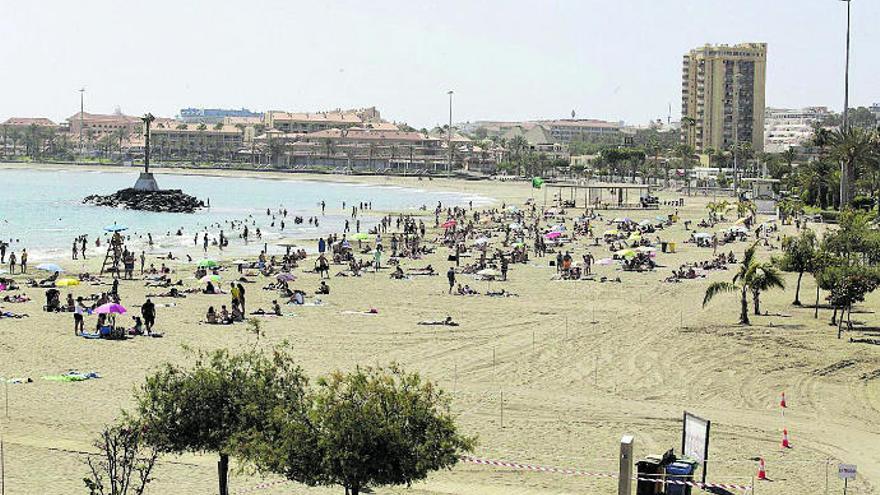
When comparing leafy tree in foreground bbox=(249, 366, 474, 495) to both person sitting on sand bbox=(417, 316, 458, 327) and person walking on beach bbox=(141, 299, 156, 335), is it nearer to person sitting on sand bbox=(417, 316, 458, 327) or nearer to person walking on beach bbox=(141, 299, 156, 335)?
person walking on beach bbox=(141, 299, 156, 335)

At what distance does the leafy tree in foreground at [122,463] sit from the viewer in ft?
38.7

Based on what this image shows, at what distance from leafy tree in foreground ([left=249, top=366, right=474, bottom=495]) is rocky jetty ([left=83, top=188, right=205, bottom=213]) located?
3015 inches

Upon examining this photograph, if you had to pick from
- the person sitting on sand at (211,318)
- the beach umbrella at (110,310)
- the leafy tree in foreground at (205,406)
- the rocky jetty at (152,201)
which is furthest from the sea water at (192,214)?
the leafy tree in foreground at (205,406)

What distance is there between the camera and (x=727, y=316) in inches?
1097

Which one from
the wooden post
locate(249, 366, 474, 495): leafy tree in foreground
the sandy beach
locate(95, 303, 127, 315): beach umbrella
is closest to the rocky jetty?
the sandy beach

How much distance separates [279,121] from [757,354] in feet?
588

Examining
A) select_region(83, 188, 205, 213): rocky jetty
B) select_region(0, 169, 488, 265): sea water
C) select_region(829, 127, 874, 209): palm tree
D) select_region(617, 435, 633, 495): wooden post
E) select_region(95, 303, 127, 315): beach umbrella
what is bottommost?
select_region(0, 169, 488, 265): sea water

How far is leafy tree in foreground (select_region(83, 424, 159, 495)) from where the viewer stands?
11.8 metres

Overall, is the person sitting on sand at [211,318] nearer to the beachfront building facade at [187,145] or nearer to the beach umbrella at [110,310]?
the beach umbrella at [110,310]

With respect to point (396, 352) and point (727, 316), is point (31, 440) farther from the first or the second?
point (727, 316)

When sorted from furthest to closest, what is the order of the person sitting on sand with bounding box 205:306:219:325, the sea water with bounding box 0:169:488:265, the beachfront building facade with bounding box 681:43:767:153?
the beachfront building facade with bounding box 681:43:767:153 → the sea water with bounding box 0:169:488:265 → the person sitting on sand with bounding box 205:306:219:325

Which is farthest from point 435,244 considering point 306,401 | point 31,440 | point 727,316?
point 306,401

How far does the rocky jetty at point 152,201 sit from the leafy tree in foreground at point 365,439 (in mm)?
76587

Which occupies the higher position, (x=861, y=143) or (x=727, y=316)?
(x=861, y=143)
